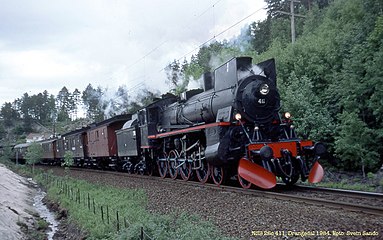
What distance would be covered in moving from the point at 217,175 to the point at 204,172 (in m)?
1.04

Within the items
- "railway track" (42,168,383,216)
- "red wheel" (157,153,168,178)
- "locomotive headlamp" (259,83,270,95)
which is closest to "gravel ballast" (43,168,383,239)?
"railway track" (42,168,383,216)

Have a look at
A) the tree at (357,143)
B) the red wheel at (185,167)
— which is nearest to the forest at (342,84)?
the tree at (357,143)

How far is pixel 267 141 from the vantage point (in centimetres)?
1144

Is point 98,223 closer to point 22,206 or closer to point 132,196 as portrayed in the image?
point 132,196

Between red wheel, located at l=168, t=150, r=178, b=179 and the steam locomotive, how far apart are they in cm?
4

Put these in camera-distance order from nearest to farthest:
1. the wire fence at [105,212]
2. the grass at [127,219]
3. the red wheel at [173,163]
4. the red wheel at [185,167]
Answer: the grass at [127,219], the wire fence at [105,212], the red wheel at [185,167], the red wheel at [173,163]

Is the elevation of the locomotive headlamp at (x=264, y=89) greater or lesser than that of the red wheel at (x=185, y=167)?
greater

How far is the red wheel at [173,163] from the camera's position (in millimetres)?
15993

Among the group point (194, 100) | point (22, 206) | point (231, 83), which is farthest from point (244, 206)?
point (22, 206)

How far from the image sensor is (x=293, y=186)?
11.9m

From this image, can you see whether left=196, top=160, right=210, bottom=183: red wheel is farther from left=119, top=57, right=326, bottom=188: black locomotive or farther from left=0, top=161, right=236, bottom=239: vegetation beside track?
left=0, top=161, right=236, bottom=239: vegetation beside track

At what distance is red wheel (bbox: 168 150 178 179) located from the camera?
630 inches

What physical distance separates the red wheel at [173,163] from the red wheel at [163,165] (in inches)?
16.5

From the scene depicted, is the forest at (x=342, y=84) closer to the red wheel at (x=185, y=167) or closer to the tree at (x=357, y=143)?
the tree at (x=357, y=143)
